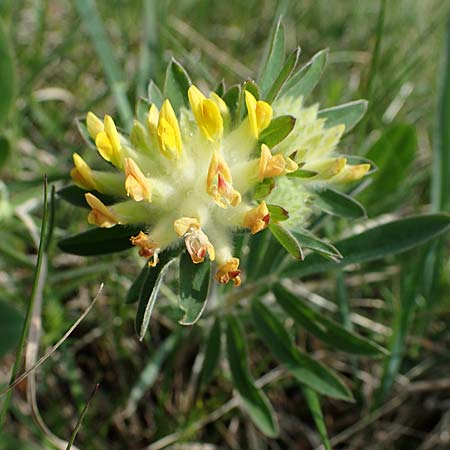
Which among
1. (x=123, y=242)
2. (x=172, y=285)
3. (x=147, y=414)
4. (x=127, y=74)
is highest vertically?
(x=123, y=242)

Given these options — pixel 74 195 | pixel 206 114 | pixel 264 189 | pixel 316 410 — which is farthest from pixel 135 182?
pixel 316 410

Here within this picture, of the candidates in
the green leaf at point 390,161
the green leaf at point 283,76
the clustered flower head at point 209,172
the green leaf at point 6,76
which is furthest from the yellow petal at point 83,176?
the green leaf at point 390,161

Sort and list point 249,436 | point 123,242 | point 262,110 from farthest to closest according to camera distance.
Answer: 1. point 249,436
2. point 123,242
3. point 262,110

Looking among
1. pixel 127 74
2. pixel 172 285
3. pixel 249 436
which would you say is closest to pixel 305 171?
pixel 172 285

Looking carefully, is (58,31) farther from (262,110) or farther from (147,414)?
(262,110)

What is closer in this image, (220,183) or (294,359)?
(220,183)

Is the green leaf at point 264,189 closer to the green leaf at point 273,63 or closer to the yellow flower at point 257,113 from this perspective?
the yellow flower at point 257,113

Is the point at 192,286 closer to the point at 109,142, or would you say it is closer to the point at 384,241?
the point at 109,142
